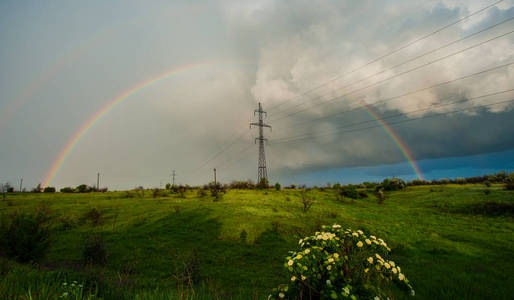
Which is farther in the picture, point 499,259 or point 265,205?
point 265,205

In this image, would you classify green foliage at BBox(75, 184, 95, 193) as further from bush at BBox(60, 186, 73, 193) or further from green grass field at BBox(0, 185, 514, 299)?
green grass field at BBox(0, 185, 514, 299)

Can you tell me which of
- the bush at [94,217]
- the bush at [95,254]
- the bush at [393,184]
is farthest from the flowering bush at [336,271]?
the bush at [393,184]

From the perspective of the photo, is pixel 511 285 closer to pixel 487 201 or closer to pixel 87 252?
pixel 87 252

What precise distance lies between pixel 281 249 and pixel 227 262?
348cm

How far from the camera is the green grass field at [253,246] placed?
9062mm

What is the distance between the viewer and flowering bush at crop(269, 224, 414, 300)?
14.8 ft

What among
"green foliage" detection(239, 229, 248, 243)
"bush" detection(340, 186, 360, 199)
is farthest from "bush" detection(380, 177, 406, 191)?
"green foliage" detection(239, 229, 248, 243)

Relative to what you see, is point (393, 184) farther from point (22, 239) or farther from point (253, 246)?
point (22, 239)

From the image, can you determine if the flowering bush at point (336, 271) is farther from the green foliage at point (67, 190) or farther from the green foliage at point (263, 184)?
A: the green foliage at point (67, 190)

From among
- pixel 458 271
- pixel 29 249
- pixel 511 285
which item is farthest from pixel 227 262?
pixel 511 285

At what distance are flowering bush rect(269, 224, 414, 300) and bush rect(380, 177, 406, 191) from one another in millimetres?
46787

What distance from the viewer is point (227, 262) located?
1373 centimetres

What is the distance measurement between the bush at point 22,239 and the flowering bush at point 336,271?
1301 centimetres

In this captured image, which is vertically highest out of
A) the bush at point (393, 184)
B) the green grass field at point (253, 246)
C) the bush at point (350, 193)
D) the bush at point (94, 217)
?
the bush at point (393, 184)
